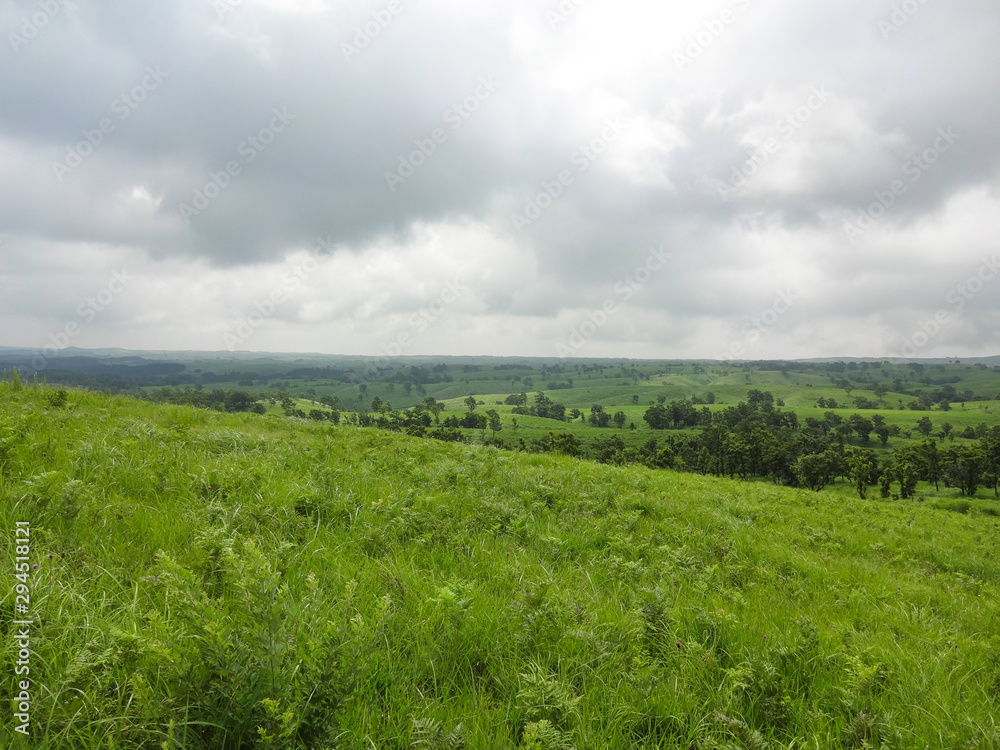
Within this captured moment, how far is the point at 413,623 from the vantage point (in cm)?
356

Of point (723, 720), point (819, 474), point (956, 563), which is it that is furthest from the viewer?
point (819, 474)

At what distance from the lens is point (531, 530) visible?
6801 millimetres

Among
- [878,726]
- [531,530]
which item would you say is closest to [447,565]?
[531,530]

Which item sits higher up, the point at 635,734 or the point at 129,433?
the point at 129,433

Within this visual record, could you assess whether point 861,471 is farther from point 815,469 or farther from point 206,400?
point 206,400

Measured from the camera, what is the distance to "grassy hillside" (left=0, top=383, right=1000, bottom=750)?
7.75 feet

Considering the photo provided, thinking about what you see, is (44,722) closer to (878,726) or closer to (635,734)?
(635,734)

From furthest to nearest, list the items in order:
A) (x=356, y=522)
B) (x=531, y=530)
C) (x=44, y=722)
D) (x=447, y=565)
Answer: (x=531, y=530) < (x=356, y=522) < (x=447, y=565) < (x=44, y=722)

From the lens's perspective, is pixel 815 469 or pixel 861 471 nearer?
pixel 861 471

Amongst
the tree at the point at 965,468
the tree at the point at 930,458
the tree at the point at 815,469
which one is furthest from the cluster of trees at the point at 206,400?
the tree at the point at 965,468

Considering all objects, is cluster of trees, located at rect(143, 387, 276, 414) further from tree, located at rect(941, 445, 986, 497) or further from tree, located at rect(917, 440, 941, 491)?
tree, located at rect(941, 445, 986, 497)

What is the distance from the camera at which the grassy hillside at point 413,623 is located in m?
2.36

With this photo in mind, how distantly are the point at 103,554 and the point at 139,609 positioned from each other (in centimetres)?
110

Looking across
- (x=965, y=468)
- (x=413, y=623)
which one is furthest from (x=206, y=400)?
(x=965, y=468)
